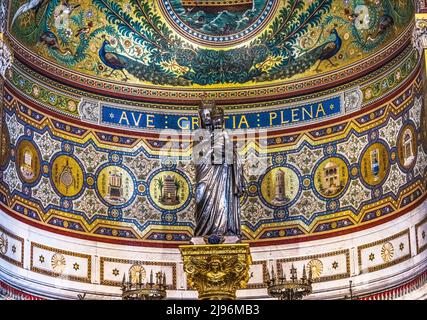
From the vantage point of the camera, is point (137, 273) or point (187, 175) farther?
point (187, 175)

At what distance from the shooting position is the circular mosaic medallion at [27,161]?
62.3 ft

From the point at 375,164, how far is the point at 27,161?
18.1ft

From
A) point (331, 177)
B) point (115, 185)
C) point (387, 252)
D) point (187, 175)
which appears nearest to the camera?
point (387, 252)

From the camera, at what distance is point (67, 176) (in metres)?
19.7

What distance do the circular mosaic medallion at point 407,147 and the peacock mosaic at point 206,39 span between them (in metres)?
1.61

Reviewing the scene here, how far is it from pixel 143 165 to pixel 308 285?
12.6ft

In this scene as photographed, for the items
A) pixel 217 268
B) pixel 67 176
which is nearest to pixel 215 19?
pixel 67 176

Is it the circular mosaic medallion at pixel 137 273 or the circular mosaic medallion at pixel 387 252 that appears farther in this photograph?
the circular mosaic medallion at pixel 137 273

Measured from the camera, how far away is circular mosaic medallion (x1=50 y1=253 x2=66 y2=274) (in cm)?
1900

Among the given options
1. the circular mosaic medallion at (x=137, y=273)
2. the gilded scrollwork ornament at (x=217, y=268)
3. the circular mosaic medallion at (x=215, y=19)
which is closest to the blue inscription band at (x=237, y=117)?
the circular mosaic medallion at (x=215, y=19)

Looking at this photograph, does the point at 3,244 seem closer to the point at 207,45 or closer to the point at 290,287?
the point at 290,287

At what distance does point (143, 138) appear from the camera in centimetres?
2044

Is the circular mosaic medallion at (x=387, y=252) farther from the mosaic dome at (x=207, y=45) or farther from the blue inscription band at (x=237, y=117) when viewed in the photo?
the mosaic dome at (x=207, y=45)
